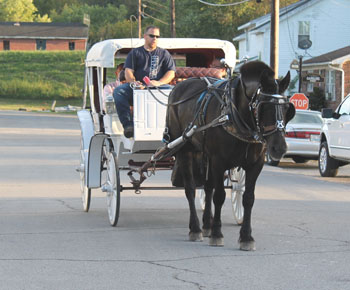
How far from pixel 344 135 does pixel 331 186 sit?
1.78 metres

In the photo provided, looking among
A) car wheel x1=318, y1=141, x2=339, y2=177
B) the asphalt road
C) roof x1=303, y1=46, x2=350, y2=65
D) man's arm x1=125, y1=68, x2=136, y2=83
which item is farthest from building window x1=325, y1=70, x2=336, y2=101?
man's arm x1=125, y1=68, x2=136, y2=83

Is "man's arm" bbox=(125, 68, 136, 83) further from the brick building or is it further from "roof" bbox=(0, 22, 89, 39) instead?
"roof" bbox=(0, 22, 89, 39)

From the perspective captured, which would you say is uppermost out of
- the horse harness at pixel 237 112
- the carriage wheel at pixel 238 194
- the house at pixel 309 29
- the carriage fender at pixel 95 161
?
the house at pixel 309 29

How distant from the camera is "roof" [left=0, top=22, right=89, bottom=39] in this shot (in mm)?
111000

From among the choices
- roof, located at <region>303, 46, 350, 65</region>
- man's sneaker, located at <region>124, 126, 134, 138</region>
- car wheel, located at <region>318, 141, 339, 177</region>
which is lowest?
car wheel, located at <region>318, 141, 339, 177</region>

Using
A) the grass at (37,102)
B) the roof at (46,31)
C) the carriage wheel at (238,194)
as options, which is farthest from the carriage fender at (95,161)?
the roof at (46,31)

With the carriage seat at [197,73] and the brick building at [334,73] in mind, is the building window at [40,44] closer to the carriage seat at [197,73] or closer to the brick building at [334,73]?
the brick building at [334,73]

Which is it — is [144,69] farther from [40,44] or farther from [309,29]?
[40,44]

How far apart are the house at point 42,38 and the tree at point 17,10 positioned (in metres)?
27.4

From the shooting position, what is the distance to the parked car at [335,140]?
18.0 metres

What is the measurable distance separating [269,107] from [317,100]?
38.7 m

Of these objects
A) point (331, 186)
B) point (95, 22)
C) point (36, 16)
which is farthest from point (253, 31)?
point (36, 16)

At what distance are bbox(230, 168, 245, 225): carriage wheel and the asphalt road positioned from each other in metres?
0.19

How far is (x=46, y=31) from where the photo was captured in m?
112
